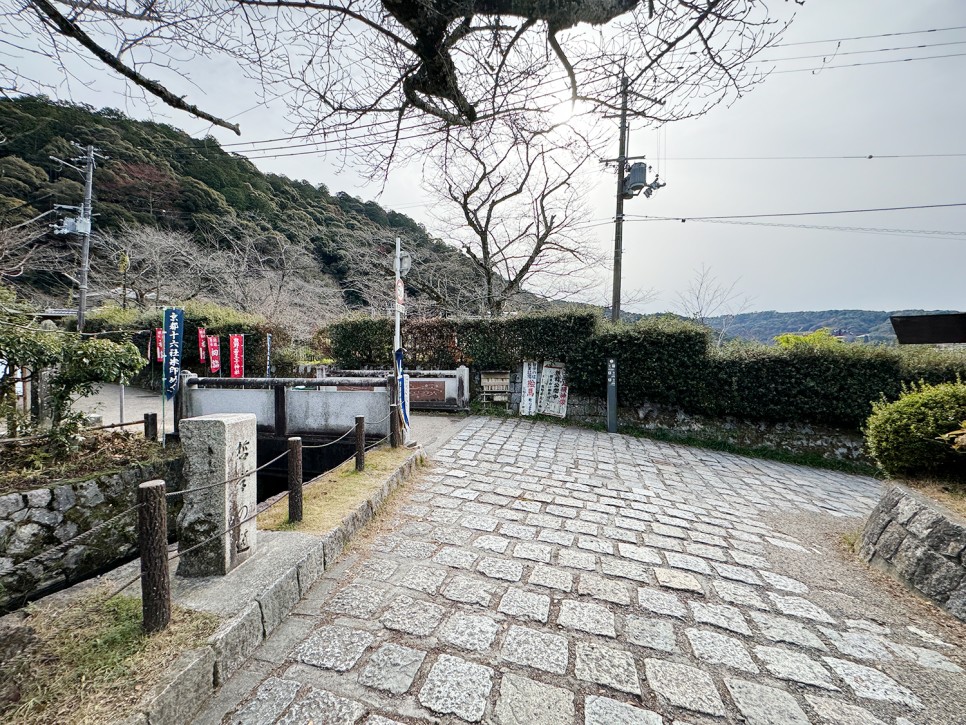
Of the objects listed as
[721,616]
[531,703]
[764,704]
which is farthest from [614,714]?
[721,616]

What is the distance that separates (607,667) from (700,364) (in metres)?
8.03

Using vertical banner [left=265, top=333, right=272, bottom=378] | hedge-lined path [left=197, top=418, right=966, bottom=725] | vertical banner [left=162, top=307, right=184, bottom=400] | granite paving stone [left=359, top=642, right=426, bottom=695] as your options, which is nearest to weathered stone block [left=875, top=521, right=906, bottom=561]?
hedge-lined path [left=197, top=418, right=966, bottom=725]

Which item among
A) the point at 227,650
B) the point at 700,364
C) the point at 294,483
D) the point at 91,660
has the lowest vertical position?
the point at 227,650

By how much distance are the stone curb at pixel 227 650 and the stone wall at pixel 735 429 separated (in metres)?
7.79

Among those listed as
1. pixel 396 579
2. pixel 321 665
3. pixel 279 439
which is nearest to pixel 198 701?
pixel 321 665

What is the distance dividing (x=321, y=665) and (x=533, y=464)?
4.47m

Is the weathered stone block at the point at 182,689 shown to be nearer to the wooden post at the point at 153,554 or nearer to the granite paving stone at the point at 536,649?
the wooden post at the point at 153,554

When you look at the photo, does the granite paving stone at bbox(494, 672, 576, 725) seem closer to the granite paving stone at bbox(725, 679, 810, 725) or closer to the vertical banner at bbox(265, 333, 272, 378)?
the granite paving stone at bbox(725, 679, 810, 725)

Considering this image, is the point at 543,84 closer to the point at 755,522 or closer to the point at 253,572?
the point at 253,572

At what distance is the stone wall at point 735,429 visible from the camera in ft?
26.6

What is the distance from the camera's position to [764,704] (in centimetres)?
198

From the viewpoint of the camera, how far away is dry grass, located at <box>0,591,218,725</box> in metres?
1.53

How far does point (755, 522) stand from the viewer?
4.57 m

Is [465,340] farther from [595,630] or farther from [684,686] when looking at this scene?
[684,686]
